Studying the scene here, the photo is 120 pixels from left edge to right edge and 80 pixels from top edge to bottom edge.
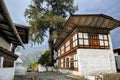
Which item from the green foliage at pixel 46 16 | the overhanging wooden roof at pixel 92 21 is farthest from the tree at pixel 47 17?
the overhanging wooden roof at pixel 92 21

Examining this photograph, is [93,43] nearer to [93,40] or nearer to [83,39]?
[93,40]

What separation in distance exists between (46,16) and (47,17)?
48 centimetres

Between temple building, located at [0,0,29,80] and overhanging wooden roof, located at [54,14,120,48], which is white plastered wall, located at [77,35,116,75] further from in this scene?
temple building, located at [0,0,29,80]

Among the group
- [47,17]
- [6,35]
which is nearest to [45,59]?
[47,17]

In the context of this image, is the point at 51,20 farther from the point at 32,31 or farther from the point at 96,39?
the point at 96,39

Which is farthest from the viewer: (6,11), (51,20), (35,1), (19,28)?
(35,1)

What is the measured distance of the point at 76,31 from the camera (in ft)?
55.5

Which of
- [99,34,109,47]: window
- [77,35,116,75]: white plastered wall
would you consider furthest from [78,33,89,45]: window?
[99,34,109,47]: window

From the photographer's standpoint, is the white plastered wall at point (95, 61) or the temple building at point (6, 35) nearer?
the temple building at point (6, 35)

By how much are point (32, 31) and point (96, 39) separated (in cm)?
1515

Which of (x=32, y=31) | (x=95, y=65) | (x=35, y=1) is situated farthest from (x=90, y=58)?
(x=35, y=1)

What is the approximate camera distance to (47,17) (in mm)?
27594

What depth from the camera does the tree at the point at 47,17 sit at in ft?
89.3

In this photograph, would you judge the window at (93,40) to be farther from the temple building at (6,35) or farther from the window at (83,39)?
the temple building at (6,35)
